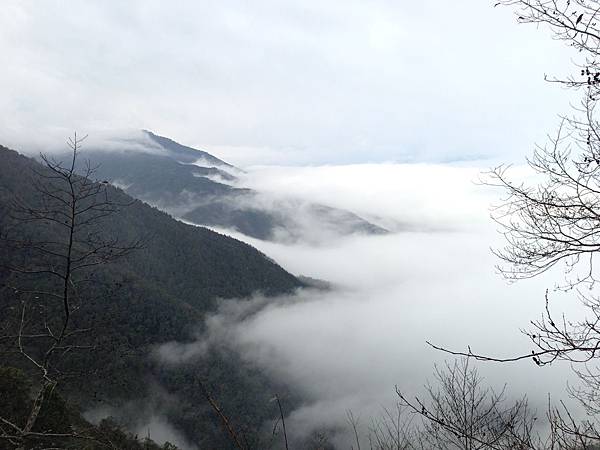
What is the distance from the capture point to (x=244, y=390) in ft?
377

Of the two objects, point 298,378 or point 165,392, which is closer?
point 165,392

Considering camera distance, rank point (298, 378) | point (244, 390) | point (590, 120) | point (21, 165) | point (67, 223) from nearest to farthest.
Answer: point (590, 120)
point (67, 223)
point (21, 165)
point (244, 390)
point (298, 378)

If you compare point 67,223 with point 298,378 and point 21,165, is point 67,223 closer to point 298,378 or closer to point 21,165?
point 21,165

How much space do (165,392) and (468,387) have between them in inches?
4377

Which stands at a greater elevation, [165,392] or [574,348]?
[574,348]

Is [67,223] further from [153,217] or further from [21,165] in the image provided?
[153,217]

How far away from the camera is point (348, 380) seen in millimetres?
196000

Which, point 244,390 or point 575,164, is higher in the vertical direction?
point 575,164

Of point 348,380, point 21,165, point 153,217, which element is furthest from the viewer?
point 348,380

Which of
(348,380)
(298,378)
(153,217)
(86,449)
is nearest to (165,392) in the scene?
(153,217)

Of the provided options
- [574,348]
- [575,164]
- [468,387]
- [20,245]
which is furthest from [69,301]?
[468,387]

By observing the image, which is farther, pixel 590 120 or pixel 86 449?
pixel 86 449

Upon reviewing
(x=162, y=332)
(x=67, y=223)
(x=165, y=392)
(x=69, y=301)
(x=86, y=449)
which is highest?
(x=67, y=223)

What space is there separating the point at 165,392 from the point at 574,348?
11459 cm
